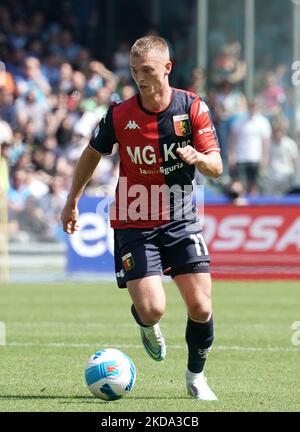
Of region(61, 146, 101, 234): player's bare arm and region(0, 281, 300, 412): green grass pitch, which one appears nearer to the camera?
region(0, 281, 300, 412): green grass pitch

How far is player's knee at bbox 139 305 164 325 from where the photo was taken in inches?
307

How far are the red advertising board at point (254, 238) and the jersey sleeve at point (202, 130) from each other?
10.5 m

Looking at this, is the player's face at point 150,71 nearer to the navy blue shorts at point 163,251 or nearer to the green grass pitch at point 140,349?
the navy blue shorts at point 163,251

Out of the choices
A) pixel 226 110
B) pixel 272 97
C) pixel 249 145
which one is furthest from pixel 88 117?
pixel 272 97

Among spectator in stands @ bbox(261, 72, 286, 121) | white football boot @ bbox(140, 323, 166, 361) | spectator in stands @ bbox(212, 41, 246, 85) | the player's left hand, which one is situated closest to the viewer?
the player's left hand

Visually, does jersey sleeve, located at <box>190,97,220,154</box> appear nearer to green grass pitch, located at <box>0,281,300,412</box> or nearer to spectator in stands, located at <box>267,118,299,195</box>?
green grass pitch, located at <box>0,281,300,412</box>

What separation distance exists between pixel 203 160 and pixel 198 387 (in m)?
1.59

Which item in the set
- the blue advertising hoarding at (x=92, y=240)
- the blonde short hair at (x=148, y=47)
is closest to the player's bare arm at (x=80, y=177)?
the blonde short hair at (x=148, y=47)

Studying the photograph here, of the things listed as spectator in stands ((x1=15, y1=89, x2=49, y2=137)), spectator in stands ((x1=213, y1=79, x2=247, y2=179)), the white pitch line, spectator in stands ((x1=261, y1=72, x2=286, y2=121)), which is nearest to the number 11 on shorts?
the white pitch line

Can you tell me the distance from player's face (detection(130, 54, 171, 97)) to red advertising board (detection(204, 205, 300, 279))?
10.7m

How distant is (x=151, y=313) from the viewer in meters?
7.84

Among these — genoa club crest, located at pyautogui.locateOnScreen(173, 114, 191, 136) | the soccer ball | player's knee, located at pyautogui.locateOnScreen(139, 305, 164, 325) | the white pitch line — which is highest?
genoa club crest, located at pyautogui.locateOnScreen(173, 114, 191, 136)

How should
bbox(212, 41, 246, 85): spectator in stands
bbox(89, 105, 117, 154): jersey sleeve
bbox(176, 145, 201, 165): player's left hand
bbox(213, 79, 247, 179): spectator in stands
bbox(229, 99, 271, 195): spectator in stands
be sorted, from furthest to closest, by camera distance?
bbox(212, 41, 246, 85): spectator in stands < bbox(213, 79, 247, 179): spectator in stands < bbox(229, 99, 271, 195): spectator in stands < bbox(89, 105, 117, 154): jersey sleeve < bbox(176, 145, 201, 165): player's left hand

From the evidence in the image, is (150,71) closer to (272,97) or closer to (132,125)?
(132,125)
